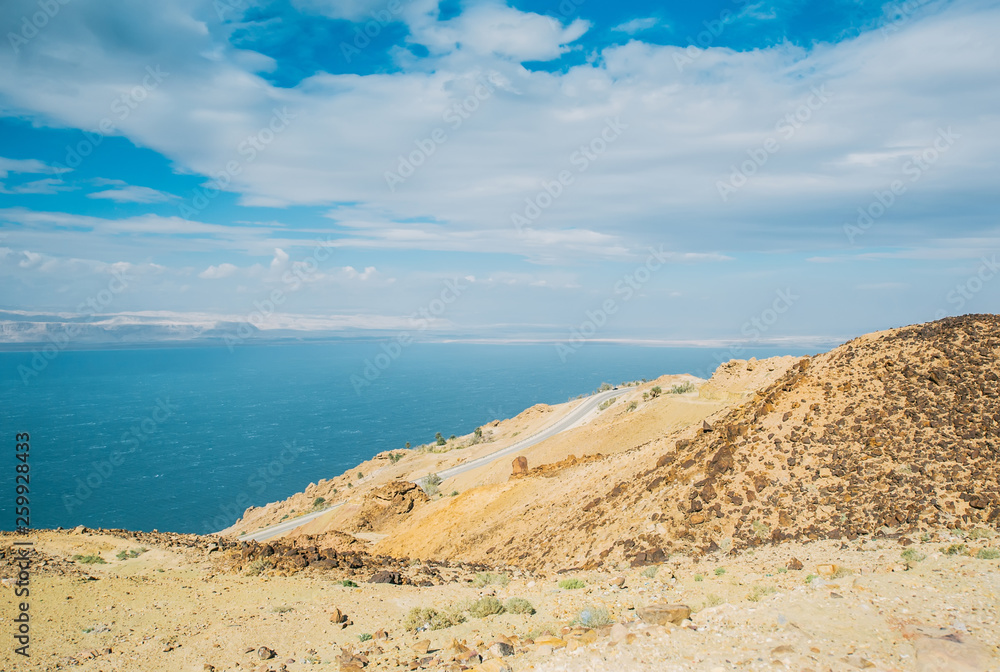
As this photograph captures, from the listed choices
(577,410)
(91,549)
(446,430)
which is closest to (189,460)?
(446,430)

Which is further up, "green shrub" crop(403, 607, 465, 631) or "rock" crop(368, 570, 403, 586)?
"green shrub" crop(403, 607, 465, 631)

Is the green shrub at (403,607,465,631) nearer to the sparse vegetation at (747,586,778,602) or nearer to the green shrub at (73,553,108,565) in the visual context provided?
the sparse vegetation at (747,586,778,602)

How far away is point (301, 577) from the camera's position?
14.5 meters

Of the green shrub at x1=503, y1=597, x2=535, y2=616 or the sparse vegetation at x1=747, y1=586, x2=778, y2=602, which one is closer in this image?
the sparse vegetation at x1=747, y1=586, x2=778, y2=602

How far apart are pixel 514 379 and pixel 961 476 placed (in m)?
178

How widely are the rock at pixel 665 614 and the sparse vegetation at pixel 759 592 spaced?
135 cm

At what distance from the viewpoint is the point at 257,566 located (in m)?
15.2

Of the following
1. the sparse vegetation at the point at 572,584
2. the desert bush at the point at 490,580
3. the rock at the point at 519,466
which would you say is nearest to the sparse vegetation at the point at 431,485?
the rock at the point at 519,466

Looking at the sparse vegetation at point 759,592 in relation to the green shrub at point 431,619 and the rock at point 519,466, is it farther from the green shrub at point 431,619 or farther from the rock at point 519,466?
the rock at point 519,466

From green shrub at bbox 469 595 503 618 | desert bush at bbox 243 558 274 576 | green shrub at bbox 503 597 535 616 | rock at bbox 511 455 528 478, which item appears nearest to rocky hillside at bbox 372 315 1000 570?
green shrub at bbox 503 597 535 616

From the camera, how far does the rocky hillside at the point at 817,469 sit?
43.5 ft

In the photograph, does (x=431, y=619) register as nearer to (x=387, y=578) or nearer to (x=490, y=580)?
(x=490, y=580)

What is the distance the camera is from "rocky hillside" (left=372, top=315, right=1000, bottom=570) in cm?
1327

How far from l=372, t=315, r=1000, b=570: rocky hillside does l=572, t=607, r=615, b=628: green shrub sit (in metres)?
5.03
